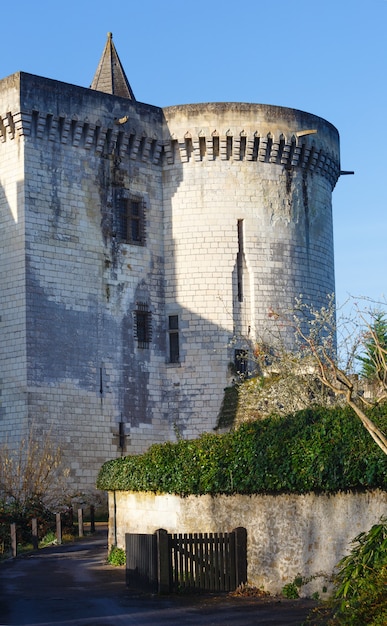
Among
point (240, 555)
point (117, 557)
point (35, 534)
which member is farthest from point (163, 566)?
point (35, 534)

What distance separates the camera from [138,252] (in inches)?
1443

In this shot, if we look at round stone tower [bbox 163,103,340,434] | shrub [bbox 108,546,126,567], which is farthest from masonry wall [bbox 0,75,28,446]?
shrub [bbox 108,546,126,567]

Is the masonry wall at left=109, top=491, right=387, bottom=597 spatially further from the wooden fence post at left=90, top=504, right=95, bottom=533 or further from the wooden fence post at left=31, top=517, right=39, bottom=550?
the wooden fence post at left=90, top=504, right=95, bottom=533

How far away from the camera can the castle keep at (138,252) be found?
3331 centimetres

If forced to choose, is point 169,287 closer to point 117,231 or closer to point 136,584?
point 117,231

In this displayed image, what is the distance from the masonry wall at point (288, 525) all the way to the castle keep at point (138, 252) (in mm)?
13748

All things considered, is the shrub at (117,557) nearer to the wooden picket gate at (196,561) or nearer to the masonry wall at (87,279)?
the wooden picket gate at (196,561)

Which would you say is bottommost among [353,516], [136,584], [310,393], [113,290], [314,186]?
[136,584]

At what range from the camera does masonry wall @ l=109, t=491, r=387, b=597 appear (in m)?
16.2

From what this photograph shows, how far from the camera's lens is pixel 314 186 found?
1570 inches

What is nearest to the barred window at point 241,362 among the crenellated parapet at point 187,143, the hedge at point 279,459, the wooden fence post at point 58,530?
the crenellated parapet at point 187,143

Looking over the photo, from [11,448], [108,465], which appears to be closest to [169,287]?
[11,448]

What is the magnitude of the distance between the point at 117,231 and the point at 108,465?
1346cm

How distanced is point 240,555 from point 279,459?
5.96 feet
